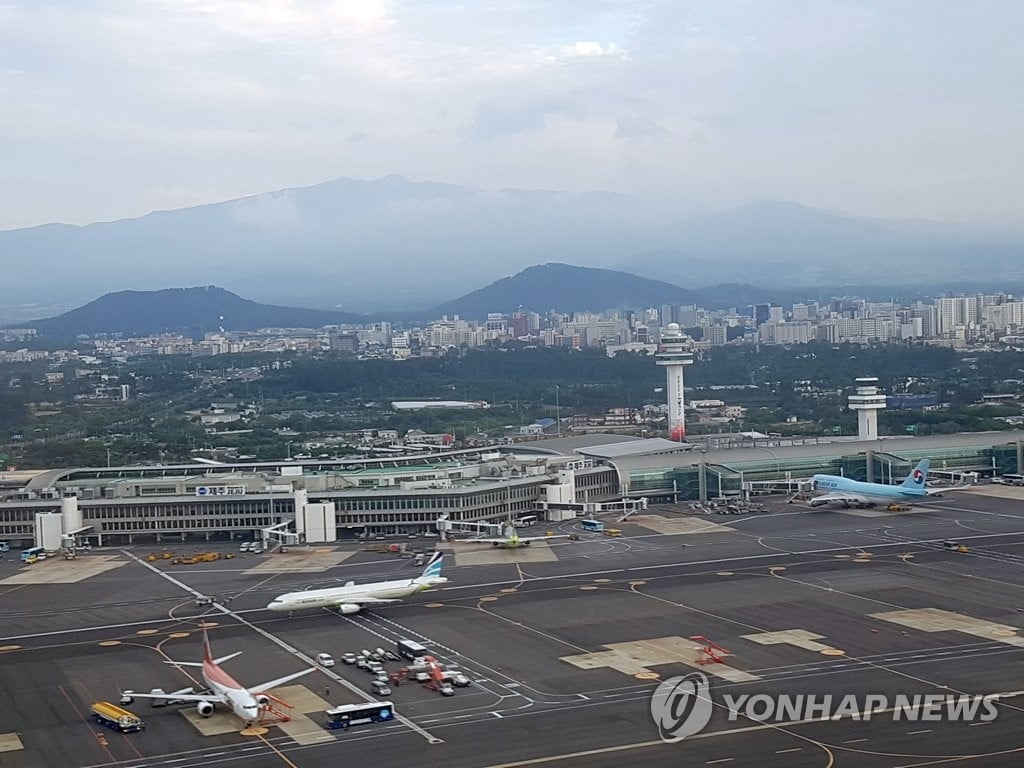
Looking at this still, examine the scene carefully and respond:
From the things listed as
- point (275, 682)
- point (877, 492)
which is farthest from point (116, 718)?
point (877, 492)

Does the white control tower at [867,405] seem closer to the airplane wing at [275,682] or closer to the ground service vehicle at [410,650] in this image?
the ground service vehicle at [410,650]

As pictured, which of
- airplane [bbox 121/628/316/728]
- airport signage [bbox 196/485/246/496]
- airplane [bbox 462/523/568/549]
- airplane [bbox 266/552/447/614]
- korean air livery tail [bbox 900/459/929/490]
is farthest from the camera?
korean air livery tail [bbox 900/459/929/490]

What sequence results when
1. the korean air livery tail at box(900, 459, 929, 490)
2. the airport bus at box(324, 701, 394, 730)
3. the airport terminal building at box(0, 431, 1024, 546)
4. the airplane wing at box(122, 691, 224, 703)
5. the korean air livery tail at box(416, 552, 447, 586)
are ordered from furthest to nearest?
1. the korean air livery tail at box(900, 459, 929, 490)
2. the airport terminal building at box(0, 431, 1024, 546)
3. the korean air livery tail at box(416, 552, 447, 586)
4. the airplane wing at box(122, 691, 224, 703)
5. the airport bus at box(324, 701, 394, 730)

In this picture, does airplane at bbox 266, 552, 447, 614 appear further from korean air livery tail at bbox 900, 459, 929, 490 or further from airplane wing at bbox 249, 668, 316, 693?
korean air livery tail at bbox 900, 459, 929, 490

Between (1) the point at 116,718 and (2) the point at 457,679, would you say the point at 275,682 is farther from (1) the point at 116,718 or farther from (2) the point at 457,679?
(2) the point at 457,679

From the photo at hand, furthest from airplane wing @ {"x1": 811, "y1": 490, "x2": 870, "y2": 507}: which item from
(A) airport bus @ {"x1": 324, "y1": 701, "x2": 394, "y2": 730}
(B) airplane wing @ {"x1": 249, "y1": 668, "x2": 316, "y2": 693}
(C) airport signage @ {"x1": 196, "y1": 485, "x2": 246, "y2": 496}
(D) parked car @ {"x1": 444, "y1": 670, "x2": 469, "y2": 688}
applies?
(A) airport bus @ {"x1": 324, "y1": 701, "x2": 394, "y2": 730}

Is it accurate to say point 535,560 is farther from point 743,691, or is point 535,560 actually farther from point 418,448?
point 418,448

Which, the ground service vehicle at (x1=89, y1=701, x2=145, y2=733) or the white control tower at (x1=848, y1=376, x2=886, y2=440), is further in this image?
the white control tower at (x1=848, y1=376, x2=886, y2=440)
